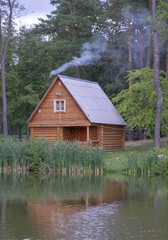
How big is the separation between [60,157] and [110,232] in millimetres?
12011

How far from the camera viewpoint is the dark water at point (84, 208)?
1002 centimetres

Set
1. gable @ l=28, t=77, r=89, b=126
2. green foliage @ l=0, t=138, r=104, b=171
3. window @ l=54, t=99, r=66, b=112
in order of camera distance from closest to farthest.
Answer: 1. green foliage @ l=0, t=138, r=104, b=171
2. gable @ l=28, t=77, r=89, b=126
3. window @ l=54, t=99, r=66, b=112

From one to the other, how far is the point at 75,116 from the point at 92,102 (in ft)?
6.75

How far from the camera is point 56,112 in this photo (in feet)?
109

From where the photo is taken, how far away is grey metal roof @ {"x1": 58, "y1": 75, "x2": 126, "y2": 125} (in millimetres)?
32250

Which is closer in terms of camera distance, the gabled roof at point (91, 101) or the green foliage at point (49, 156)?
the green foliage at point (49, 156)

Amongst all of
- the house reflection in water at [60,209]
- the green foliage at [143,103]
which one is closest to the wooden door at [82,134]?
the green foliage at [143,103]

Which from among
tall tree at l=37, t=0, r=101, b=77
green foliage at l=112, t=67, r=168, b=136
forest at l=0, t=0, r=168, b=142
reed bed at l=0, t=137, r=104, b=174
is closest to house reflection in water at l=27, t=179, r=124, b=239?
reed bed at l=0, t=137, r=104, b=174

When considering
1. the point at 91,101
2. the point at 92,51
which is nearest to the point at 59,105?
the point at 91,101

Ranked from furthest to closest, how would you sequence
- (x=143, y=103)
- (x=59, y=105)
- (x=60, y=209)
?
(x=59, y=105) < (x=143, y=103) < (x=60, y=209)

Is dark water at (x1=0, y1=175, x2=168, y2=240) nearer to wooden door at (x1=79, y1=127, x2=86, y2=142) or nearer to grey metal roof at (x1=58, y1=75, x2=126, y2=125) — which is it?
grey metal roof at (x1=58, y1=75, x2=126, y2=125)

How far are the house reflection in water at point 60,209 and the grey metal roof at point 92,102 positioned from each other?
1515 cm

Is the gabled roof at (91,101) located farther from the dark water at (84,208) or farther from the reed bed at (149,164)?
the dark water at (84,208)

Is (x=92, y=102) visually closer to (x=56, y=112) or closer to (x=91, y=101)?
(x=91, y=101)
